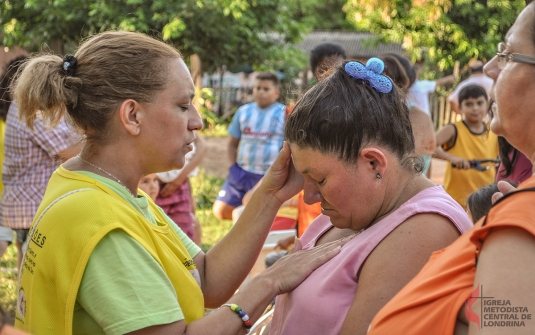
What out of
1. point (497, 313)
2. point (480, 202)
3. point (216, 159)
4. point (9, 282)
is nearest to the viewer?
point (497, 313)

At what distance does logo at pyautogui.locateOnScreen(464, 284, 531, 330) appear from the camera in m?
→ 1.20

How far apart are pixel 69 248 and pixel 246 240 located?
31.6 inches

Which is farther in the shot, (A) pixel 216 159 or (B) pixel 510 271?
(A) pixel 216 159

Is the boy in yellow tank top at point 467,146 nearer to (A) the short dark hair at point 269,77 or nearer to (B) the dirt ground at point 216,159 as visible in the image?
(A) the short dark hair at point 269,77

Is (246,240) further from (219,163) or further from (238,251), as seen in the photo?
(219,163)

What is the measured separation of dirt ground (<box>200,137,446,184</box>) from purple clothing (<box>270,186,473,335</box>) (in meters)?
9.18

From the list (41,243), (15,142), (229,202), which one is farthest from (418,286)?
(229,202)

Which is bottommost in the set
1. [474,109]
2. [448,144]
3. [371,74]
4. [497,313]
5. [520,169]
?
[448,144]

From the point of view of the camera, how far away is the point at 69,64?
2.09 metres

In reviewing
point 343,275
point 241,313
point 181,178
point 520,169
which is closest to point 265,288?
point 241,313

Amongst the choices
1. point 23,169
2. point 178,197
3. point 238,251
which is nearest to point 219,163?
point 178,197

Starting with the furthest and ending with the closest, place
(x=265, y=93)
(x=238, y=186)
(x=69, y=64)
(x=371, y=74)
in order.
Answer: (x=265, y=93)
(x=238, y=186)
(x=69, y=64)
(x=371, y=74)

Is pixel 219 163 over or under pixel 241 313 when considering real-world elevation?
under

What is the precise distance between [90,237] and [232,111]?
18076 mm
